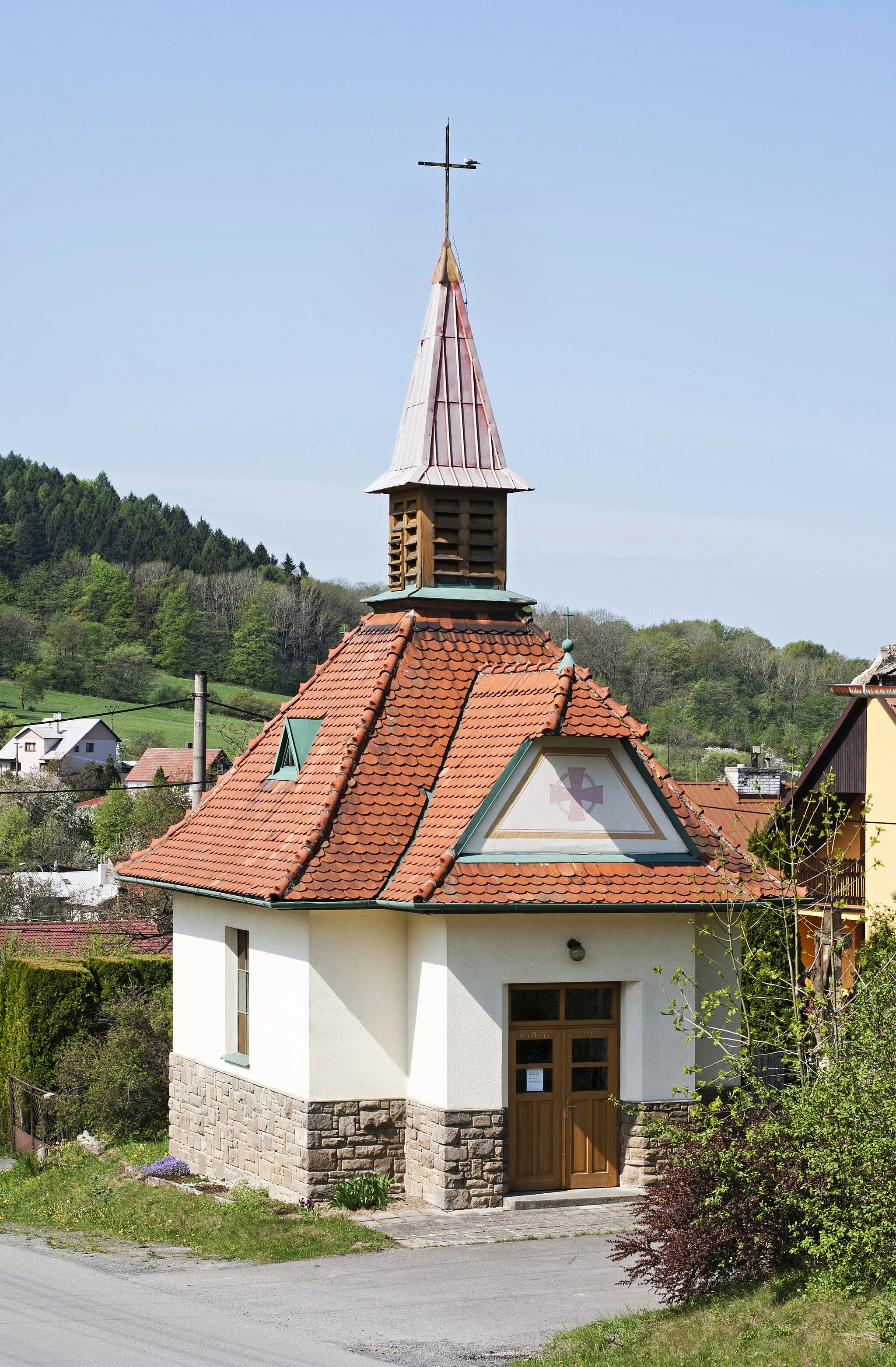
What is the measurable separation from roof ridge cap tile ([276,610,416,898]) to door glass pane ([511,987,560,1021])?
8.42ft

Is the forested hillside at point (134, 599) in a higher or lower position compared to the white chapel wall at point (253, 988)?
higher

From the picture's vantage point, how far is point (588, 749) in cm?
1775

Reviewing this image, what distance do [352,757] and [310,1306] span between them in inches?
254

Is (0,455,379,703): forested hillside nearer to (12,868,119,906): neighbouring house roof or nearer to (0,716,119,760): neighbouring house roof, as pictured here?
(0,716,119,760): neighbouring house roof

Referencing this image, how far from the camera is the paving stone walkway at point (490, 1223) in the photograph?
1602 cm

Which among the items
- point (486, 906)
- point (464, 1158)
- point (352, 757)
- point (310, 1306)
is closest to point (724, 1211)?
point (310, 1306)

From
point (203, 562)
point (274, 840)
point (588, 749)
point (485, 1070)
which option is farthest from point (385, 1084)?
point (203, 562)

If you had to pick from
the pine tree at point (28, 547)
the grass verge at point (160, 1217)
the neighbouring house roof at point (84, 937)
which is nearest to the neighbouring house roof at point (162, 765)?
the pine tree at point (28, 547)

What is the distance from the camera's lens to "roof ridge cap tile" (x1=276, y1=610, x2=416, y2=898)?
17.5 m

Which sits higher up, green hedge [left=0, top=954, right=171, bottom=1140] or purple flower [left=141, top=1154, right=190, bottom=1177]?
green hedge [left=0, top=954, right=171, bottom=1140]

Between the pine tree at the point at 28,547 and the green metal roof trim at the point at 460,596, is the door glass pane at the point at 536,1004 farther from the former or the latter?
the pine tree at the point at 28,547

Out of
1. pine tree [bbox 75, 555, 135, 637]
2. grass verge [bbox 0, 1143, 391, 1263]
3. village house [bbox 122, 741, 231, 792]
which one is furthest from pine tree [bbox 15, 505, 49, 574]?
grass verge [bbox 0, 1143, 391, 1263]

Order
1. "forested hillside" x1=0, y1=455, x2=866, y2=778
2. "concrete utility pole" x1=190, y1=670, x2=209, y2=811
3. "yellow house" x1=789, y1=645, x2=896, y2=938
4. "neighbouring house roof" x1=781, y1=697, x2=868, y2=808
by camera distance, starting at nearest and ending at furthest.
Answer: "concrete utility pole" x1=190, y1=670, x2=209, y2=811 < "yellow house" x1=789, y1=645, x2=896, y2=938 < "neighbouring house roof" x1=781, y1=697, x2=868, y2=808 < "forested hillside" x1=0, y1=455, x2=866, y2=778

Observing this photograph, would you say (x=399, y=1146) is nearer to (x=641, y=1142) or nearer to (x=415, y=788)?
(x=641, y=1142)
